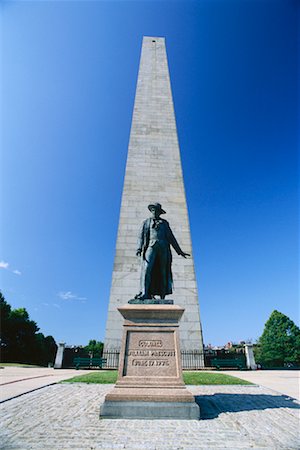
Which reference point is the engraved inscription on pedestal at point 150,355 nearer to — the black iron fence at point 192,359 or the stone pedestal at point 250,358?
the black iron fence at point 192,359

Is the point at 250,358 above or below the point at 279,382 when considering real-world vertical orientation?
above

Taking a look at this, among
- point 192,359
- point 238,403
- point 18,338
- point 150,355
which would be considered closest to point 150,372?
point 150,355

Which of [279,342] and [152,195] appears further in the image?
[279,342]

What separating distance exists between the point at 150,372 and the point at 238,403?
7.58 ft

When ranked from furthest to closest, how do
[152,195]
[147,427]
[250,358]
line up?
[152,195] → [250,358] → [147,427]

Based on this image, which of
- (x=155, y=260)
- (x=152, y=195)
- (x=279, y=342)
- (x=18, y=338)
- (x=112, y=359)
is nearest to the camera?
(x=155, y=260)

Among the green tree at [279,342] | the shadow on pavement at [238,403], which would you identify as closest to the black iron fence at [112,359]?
the shadow on pavement at [238,403]

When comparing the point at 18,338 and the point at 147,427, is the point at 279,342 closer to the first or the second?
the point at 18,338

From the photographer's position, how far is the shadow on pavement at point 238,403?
4.82 meters

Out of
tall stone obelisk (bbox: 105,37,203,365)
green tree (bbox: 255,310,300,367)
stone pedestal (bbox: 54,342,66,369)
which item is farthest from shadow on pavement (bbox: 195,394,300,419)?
green tree (bbox: 255,310,300,367)

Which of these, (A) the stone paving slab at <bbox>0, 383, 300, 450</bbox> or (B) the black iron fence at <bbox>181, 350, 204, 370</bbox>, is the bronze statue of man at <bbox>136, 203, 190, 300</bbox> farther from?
(B) the black iron fence at <bbox>181, 350, 204, 370</bbox>

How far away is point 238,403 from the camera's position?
17.7 ft

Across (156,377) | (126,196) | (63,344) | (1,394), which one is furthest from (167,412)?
(126,196)

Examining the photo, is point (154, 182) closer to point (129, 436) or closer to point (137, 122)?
point (137, 122)
